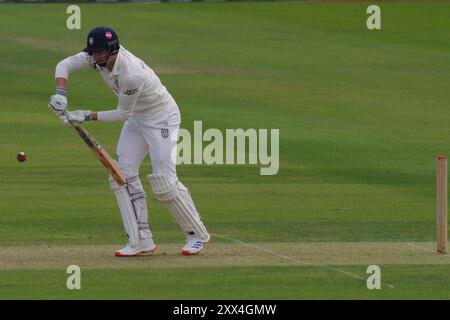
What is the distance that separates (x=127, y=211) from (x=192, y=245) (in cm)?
68

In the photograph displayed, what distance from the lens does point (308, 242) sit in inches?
530

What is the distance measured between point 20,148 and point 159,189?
10.3 metres

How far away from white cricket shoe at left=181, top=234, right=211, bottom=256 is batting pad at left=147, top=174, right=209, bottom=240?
38mm

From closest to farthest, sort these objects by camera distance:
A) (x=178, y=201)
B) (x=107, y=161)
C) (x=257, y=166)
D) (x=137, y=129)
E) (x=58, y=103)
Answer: (x=58, y=103)
(x=107, y=161)
(x=178, y=201)
(x=137, y=129)
(x=257, y=166)

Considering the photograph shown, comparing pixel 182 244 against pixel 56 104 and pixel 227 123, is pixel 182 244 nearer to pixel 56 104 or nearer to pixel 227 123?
pixel 56 104

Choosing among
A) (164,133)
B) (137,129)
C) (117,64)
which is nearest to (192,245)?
(164,133)

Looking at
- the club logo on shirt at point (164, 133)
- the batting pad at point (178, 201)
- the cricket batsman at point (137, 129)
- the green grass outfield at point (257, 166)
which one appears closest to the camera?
the green grass outfield at point (257, 166)

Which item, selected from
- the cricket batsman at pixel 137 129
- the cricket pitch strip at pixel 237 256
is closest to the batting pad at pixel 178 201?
the cricket batsman at pixel 137 129

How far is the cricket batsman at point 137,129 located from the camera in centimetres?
1212

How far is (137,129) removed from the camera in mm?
12492

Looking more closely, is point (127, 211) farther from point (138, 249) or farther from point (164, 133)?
point (164, 133)

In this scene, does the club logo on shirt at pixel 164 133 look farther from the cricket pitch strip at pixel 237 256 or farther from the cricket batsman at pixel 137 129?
→ the cricket pitch strip at pixel 237 256

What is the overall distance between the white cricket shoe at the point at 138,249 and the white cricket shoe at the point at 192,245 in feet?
1.01

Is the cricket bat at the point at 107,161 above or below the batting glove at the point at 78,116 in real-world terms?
below
